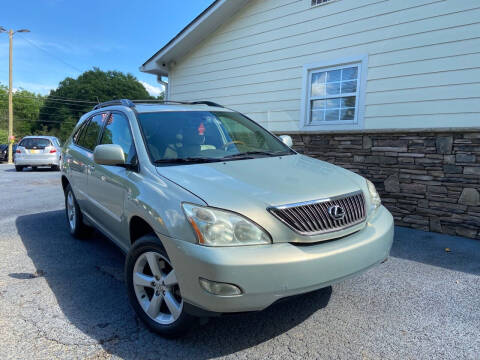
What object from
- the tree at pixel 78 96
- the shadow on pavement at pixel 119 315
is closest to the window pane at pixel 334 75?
the shadow on pavement at pixel 119 315

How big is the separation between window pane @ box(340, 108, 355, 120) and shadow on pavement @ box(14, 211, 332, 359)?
165 inches

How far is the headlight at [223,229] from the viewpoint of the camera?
6.73 ft

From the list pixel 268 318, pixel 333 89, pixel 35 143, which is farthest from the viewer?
pixel 35 143

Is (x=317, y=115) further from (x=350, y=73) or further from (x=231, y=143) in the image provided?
(x=231, y=143)

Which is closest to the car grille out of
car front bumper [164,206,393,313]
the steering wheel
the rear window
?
car front bumper [164,206,393,313]

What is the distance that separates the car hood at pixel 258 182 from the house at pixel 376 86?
2895 millimetres

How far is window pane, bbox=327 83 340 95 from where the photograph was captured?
21.7 ft

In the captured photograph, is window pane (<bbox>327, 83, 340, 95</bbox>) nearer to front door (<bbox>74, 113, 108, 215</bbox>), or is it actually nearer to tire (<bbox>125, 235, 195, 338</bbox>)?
front door (<bbox>74, 113, 108, 215</bbox>)

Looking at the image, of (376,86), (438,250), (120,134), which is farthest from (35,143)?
(438,250)

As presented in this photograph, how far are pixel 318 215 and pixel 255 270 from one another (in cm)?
59

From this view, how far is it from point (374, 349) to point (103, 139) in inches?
126

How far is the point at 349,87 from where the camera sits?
6.46 meters

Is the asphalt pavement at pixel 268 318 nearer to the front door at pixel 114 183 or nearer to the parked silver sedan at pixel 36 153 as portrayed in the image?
the front door at pixel 114 183

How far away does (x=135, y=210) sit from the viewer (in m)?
2.63
